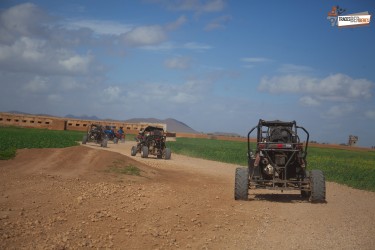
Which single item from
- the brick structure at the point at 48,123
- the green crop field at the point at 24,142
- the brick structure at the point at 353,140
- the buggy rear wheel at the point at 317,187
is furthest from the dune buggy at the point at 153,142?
the brick structure at the point at 353,140

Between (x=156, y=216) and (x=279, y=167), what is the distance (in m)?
5.33

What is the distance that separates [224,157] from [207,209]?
22.8 m

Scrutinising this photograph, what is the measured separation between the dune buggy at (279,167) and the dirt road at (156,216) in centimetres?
47

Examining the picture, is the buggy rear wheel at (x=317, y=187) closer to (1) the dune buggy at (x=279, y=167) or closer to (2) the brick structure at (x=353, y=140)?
(1) the dune buggy at (x=279, y=167)

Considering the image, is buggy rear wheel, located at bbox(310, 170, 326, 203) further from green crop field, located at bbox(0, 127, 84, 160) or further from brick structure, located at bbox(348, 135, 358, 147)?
brick structure, located at bbox(348, 135, 358, 147)

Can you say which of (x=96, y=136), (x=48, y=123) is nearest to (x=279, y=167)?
(x=96, y=136)

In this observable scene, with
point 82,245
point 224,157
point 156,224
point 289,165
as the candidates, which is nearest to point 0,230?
point 82,245

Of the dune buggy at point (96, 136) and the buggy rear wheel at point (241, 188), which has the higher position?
the dune buggy at point (96, 136)

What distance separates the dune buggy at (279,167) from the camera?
1290cm

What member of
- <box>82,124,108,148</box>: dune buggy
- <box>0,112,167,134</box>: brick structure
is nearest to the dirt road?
<box>82,124,108,148</box>: dune buggy

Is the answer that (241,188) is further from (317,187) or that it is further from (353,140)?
(353,140)

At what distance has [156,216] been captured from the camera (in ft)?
30.2

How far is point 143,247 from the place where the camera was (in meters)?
6.91

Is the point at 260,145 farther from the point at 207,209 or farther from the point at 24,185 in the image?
the point at 24,185
